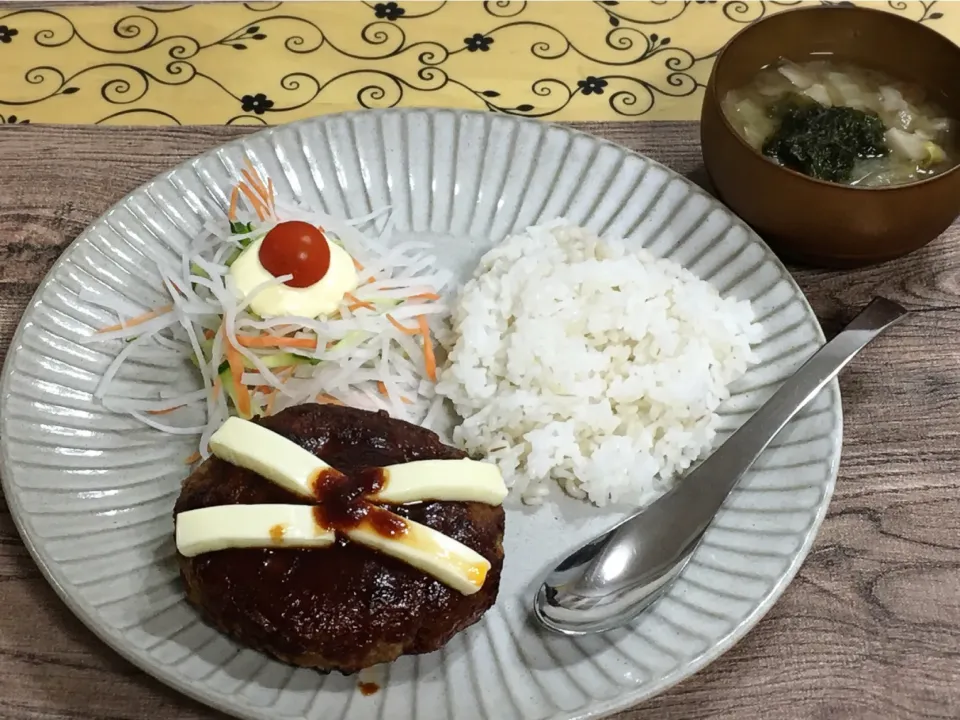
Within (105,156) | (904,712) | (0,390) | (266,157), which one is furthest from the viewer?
(105,156)

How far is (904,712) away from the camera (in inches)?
74.0

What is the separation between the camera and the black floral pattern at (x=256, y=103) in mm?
3209

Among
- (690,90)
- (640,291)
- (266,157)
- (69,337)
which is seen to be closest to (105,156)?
(266,157)

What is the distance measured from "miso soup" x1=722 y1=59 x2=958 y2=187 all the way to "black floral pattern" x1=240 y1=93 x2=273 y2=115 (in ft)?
5.62

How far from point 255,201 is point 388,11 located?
4.76 feet

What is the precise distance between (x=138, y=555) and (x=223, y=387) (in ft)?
1.79

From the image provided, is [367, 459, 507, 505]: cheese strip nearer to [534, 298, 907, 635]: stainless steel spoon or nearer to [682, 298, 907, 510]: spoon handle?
[534, 298, 907, 635]: stainless steel spoon

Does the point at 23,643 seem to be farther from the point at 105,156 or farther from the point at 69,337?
the point at 105,156

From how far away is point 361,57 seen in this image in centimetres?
343

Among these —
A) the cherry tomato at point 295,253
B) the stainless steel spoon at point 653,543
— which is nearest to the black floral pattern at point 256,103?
the cherry tomato at point 295,253

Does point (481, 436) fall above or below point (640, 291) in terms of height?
below

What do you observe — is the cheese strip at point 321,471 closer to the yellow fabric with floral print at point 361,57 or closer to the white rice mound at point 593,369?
the white rice mound at point 593,369

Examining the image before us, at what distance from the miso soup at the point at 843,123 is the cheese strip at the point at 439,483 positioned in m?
1.44

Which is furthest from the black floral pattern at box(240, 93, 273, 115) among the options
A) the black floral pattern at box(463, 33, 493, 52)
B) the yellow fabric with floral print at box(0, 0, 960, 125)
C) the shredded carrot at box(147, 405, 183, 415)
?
the shredded carrot at box(147, 405, 183, 415)
